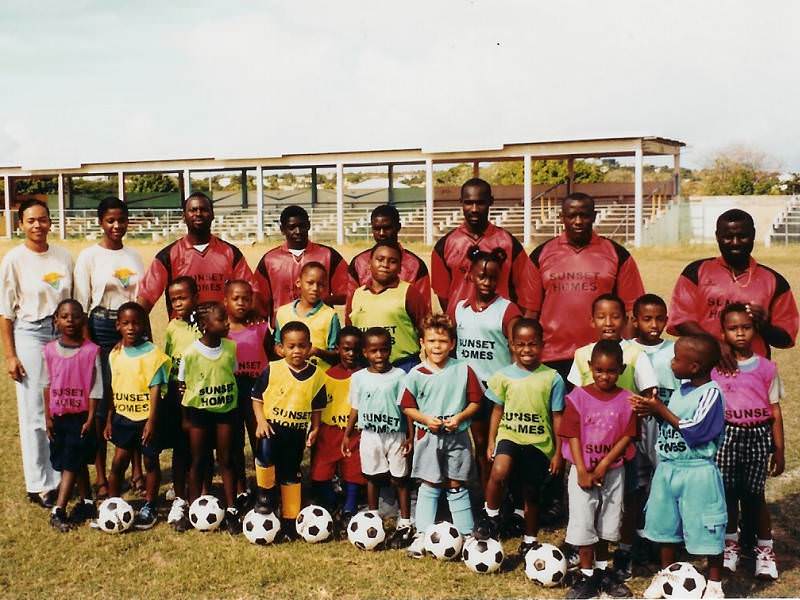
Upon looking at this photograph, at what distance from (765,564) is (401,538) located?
81.1 inches

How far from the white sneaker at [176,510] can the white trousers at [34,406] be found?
1.07m

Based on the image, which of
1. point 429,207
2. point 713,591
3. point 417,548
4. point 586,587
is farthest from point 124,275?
point 429,207

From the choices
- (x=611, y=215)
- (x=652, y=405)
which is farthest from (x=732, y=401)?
(x=611, y=215)

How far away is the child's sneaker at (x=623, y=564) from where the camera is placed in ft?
15.0

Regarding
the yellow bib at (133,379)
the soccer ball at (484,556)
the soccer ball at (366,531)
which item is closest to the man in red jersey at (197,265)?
the yellow bib at (133,379)

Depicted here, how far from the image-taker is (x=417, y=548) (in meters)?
4.96

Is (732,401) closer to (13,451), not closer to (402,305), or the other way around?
(402,305)

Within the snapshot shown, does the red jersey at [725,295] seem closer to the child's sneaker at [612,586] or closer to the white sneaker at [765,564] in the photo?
the white sneaker at [765,564]

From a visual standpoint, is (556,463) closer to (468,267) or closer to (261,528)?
(468,267)

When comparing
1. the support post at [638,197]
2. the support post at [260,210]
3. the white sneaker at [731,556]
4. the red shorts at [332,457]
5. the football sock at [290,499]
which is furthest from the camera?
the support post at [260,210]

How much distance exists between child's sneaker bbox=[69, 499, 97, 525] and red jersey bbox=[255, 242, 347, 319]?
1.77 meters

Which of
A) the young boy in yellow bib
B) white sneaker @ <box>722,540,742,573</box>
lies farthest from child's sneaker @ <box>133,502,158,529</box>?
white sneaker @ <box>722,540,742,573</box>

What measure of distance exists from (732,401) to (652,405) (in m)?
0.58

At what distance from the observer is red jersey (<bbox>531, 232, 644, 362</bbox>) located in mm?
5164
